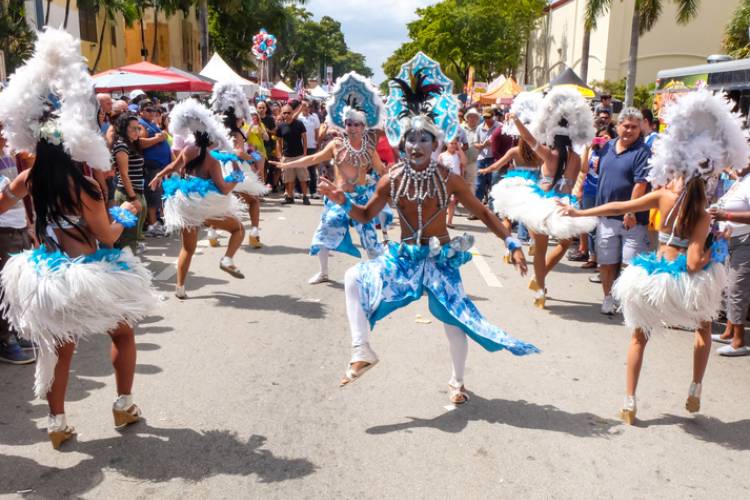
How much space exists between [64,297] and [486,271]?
6.15 meters

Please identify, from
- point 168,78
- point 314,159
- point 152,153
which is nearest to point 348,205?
point 314,159

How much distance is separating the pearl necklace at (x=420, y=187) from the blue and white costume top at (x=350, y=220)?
2678mm

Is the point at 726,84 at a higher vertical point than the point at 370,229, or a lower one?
higher

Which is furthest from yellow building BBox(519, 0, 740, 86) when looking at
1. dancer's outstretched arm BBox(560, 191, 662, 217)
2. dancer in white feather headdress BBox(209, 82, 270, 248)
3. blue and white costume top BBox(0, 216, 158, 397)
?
blue and white costume top BBox(0, 216, 158, 397)

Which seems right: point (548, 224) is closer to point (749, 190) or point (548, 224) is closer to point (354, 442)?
point (749, 190)

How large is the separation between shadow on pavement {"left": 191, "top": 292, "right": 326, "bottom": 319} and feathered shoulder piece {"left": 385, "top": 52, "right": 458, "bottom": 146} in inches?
105

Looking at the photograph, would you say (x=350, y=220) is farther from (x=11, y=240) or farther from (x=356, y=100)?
(x=11, y=240)

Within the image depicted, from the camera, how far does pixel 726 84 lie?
13.5 m

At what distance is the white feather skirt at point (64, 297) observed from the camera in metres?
3.78

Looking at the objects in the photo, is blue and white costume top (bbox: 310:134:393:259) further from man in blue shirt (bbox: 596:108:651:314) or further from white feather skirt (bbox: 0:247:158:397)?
white feather skirt (bbox: 0:247:158:397)

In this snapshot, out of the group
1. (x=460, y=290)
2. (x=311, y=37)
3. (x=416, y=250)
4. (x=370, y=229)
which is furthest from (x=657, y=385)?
(x=311, y=37)

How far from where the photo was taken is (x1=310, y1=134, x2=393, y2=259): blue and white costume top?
24.4 ft

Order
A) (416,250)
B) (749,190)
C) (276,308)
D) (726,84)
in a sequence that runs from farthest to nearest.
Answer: (726,84) < (276,308) < (749,190) < (416,250)

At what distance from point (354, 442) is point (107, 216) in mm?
2012
